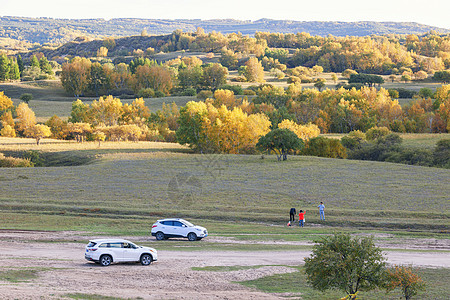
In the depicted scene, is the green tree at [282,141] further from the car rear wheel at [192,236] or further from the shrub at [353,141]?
the car rear wheel at [192,236]

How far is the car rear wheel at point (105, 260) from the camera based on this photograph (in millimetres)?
24219

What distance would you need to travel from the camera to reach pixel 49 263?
23.6 m

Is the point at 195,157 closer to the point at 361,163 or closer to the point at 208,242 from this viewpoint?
the point at 361,163

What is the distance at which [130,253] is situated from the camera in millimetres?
24906

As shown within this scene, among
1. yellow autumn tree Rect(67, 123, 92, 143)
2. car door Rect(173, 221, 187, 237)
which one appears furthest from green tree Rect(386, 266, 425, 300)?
yellow autumn tree Rect(67, 123, 92, 143)

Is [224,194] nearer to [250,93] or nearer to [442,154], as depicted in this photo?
[442,154]

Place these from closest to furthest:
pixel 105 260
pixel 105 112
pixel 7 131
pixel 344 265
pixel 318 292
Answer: pixel 344 265
pixel 318 292
pixel 105 260
pixel 7 131
pixel 105 112

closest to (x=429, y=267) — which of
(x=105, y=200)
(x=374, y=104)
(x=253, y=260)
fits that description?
(x=253, y=260)

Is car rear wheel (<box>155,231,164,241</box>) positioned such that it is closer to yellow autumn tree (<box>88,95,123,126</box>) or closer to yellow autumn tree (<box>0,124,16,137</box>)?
yellow autumn tree (<box>88,95,123,126</box>)

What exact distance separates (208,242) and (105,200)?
64.9 feet

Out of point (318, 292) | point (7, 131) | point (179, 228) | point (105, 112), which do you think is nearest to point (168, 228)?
point (179, 228)

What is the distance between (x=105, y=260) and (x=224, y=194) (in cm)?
2695

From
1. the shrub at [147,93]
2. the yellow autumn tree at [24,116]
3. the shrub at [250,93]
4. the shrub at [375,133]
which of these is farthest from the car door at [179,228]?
the shrub at [147,93]

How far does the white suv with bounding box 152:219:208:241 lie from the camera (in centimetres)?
3169
